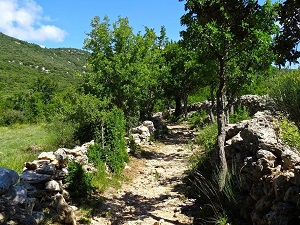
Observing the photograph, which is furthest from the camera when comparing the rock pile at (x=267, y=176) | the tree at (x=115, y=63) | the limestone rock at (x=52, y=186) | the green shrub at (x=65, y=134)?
the tree at (x=115, y=63)

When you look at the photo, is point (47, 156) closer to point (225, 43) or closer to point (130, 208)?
point (130, 208)

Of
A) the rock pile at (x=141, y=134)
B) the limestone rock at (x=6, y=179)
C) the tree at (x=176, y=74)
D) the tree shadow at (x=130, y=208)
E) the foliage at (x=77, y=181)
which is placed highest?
the tree at (x=176, y=74)

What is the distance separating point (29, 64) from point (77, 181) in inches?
4101

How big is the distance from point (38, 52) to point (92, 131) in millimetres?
134938

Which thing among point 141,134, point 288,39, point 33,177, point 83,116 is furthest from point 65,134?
point 288,39

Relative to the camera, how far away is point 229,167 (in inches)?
317

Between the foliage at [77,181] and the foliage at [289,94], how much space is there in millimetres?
5578

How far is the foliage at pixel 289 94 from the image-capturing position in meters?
7.23

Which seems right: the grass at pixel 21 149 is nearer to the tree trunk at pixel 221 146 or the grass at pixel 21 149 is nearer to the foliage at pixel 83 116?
the foliage at pixel 83 116

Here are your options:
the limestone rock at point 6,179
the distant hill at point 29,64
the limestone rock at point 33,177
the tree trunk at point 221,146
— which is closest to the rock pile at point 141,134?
the tree trunk at point 221,146

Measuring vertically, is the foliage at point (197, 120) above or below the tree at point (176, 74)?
below

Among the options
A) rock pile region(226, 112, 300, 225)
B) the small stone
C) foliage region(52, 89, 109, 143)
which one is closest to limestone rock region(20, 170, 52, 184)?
the small stone

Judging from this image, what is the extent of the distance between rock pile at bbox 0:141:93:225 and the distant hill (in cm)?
4093

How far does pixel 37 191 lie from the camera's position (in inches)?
264
